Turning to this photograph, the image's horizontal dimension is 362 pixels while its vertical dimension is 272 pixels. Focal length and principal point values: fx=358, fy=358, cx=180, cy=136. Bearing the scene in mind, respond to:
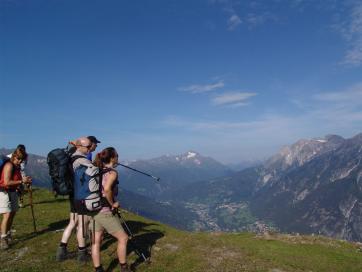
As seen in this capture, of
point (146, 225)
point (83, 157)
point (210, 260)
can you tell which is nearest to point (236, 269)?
point (210, 260)

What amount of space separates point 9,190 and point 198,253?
9.69m

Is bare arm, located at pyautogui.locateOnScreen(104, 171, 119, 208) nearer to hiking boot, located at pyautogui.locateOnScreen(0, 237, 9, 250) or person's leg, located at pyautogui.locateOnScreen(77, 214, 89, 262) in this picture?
person's leg, located at pyautogui.locateOnScreen(77, 214, 89, 262)

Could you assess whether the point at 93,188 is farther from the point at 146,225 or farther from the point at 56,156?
the point at 146,225

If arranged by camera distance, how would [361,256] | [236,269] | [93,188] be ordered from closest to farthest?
[93,188] < [236,269] < [361,256]

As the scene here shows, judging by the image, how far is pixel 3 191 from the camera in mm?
17281

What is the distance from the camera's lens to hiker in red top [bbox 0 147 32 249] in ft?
56.4

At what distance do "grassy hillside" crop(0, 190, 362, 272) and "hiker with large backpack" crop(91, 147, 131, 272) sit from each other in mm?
1937

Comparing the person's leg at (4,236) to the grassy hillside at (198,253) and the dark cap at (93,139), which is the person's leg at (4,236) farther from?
the dark cap at (93,139)

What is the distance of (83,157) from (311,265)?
37.8ft

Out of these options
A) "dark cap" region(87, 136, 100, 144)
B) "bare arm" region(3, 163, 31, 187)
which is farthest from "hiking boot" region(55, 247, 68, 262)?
"dark cap" region(87, 136, 100, 144)

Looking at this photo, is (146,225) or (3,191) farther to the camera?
(146,225)

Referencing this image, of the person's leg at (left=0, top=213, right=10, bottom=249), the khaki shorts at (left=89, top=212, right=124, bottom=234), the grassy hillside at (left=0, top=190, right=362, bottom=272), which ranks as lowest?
the grassy hillside at (left=0, top=190, right=362, bottom=272)

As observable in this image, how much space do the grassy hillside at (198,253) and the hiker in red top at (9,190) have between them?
3.58 ft

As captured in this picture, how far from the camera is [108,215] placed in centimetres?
1311
